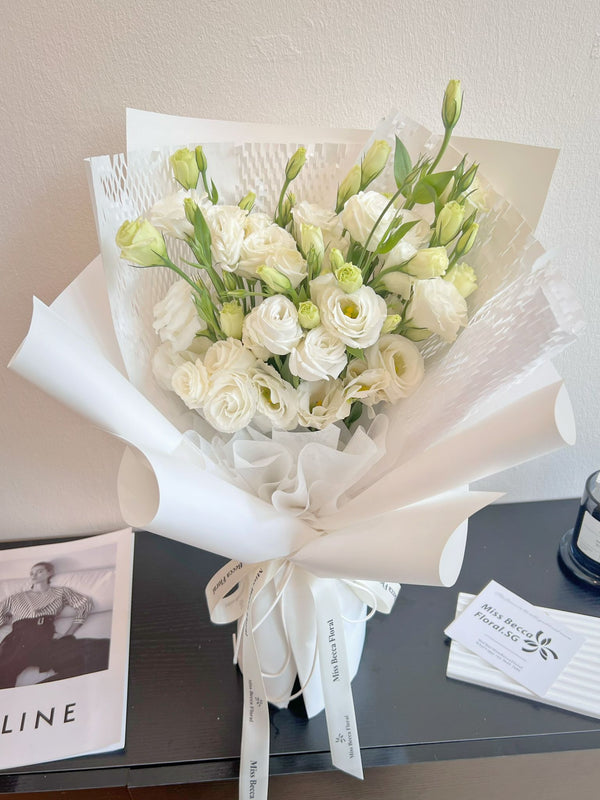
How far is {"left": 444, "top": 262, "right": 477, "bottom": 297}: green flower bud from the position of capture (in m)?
0.56

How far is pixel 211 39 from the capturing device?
0.69 metres

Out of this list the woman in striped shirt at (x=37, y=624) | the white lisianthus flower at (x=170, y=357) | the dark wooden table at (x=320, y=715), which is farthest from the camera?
the woman in striped shirt at (x=37, y=624)

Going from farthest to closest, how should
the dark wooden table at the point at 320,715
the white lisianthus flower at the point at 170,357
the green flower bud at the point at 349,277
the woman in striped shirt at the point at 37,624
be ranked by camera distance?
the woman in striped shirt at the point at 37,624
the dark wooden table at the point at 320,715
the white lisianthus flower at the point at 170,357
the green flower bud at the point at 349,277

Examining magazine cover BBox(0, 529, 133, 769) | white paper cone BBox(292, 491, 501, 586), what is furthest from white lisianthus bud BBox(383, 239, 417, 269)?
magazine cover BBox(0, 529, 133, 769)

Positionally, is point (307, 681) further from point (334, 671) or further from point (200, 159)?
point (200, 159)

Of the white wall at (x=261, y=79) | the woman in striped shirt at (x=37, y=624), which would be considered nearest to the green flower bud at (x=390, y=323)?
the white wall at (x=261, y=79)

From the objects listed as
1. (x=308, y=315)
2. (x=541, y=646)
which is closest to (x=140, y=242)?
(x=308, y=315)

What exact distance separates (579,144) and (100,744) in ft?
3.12

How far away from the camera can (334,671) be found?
668mm

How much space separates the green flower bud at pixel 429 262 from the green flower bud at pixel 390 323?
4 centimetres

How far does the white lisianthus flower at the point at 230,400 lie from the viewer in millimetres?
531

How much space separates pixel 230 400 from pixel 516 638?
0.56 meters

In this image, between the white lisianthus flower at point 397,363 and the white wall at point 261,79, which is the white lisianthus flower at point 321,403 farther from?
the white wall at point 261,79

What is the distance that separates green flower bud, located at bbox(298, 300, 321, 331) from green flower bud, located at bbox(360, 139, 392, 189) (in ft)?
0.50
